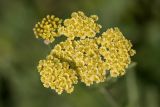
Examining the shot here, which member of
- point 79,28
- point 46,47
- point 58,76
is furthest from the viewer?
point 46,47

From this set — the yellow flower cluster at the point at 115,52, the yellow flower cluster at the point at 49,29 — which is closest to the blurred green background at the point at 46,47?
the yellow flower cluster at the point at 49,29

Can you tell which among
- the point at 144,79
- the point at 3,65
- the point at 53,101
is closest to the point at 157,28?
the point at 144,79

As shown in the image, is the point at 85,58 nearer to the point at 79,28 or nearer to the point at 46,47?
the point at 79,28

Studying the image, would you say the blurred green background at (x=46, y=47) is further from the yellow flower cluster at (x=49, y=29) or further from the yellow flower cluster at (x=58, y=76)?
the yellow flower cluster at (x=58, y=76)

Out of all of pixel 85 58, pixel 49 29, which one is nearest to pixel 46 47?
pixel 49 29

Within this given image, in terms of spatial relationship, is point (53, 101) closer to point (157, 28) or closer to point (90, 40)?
point (157, 28)

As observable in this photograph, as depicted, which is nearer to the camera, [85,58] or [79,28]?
[85,58]

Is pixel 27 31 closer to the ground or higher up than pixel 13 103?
higher up

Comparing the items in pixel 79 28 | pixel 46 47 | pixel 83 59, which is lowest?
pixel 83 59
